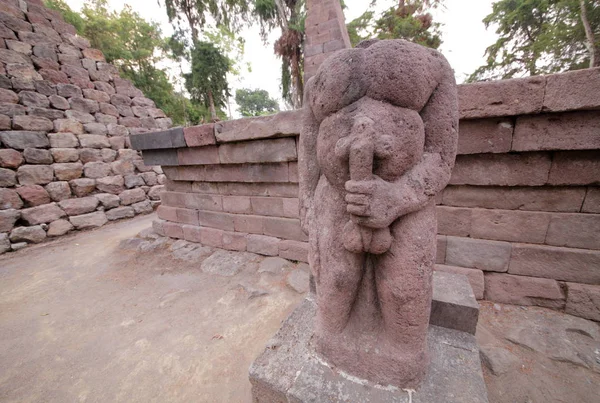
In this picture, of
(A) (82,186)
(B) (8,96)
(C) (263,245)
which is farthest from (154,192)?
(C) (263,245)

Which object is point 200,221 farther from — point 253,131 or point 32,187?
point 32,187

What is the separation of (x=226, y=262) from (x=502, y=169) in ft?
11.7

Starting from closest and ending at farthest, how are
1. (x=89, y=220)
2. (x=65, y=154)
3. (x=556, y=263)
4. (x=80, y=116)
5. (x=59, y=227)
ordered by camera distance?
(x=556, y=263) → (x=59, y=227) → (x=65, y=154) → (x=89, y=220) → (x=80, y=116)

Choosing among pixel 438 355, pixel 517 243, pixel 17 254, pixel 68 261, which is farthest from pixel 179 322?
pixel 17 254

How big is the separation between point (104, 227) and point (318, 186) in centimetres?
658

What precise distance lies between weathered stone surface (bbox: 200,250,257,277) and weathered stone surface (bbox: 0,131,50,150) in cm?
458

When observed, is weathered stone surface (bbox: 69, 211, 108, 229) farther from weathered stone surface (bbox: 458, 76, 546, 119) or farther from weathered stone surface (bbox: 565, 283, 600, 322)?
weathered stone surface (bbox: 565, 283, 600, 322)

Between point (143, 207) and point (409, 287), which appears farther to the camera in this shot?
point (143, 207)

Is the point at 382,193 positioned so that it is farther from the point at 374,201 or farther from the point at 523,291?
the point at 523,291

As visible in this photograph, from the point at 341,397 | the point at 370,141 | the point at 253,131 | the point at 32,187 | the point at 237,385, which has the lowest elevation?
the point at 237,385

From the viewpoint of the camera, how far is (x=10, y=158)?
4.46m

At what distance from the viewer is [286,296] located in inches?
109

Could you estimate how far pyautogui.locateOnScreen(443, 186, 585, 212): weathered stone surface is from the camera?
6.95 feet

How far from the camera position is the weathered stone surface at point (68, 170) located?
5.14 meters
